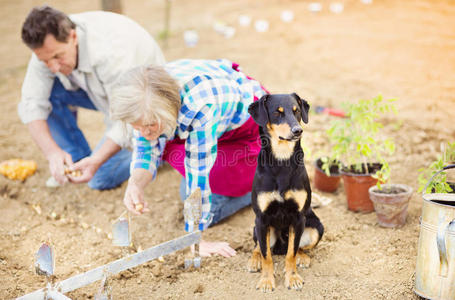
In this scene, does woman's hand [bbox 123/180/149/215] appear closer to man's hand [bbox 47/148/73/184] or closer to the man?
the man

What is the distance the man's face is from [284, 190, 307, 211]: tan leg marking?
2269 mm

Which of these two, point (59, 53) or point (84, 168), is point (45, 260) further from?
point (59, 53)

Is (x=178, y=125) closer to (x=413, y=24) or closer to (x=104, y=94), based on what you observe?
(x=104, y=94)

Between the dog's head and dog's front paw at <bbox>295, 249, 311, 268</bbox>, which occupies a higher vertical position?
the dog's head

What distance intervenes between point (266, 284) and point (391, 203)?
3.92 feet

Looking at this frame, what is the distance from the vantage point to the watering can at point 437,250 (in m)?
2.35

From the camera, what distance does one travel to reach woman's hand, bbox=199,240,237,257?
332cm

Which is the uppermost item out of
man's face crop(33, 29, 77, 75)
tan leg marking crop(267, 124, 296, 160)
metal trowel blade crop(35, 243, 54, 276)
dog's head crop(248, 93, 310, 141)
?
man's face crop(33, 29, 77, 75)

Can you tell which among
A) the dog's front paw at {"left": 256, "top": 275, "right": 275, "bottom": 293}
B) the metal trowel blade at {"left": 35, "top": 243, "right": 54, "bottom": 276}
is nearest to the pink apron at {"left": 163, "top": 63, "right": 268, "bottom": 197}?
the dog's front paw at {"left": 256, "top": 275, "right": 275, "bottom": 293}

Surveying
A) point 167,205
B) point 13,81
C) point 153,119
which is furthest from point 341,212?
point 13,81

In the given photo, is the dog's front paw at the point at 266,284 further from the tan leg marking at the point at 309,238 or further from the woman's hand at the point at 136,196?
the woman's hand at the point at 136,196

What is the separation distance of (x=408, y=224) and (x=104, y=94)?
9.53ft

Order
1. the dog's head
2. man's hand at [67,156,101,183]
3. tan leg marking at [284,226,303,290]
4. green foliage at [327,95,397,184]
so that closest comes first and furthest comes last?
the dog's head → tan leg marking at [284,226,303,290] → green foliage at [327,95,397,184] → man's hand at [67,156,101,183]

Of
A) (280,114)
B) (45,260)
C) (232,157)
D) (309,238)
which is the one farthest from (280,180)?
(45,260)
